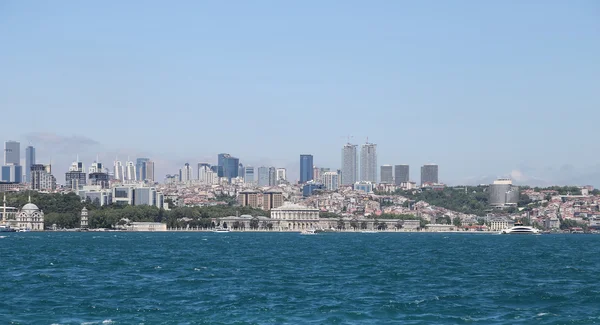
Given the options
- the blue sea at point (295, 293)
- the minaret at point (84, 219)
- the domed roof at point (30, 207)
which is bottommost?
the blue sea at point (295, 293)

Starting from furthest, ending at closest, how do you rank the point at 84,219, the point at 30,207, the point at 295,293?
the point at 30,207
the point at 84,219
the point at 295,293

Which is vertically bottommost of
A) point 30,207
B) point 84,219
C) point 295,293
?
point 295,293

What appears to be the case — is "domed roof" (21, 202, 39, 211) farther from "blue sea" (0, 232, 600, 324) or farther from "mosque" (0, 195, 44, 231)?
"blue sea" (0, 232, 600, 324)

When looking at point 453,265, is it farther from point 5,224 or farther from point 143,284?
point 5,224

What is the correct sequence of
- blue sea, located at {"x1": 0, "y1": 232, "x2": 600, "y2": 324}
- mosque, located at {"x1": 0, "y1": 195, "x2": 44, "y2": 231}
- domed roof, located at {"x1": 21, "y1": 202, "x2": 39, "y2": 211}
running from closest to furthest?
blue sea, located at {"x1": 0, "y1": 232, "x2": 600, "y2": 324}, mosque, located at {"x1": 0, "y1": 195, "x2": 44, "y2": 231}, domed roof, located at {"x1": 21, "y1": 202, "x2": 39, "y2": 211}

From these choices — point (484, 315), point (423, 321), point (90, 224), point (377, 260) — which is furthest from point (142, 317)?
point (90, 224)

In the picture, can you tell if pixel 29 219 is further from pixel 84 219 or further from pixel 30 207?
pixel 84 219

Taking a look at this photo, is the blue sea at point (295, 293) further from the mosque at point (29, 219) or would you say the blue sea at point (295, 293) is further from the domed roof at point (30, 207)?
the domed roof at point (30, 207)

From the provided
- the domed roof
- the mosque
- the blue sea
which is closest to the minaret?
the mosque

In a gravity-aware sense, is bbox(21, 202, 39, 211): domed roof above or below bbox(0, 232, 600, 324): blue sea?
above

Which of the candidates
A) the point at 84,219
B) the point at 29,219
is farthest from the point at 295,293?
the point at 29,219

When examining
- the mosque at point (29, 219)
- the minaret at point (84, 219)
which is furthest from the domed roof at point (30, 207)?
the minaret at point (84, 219)
